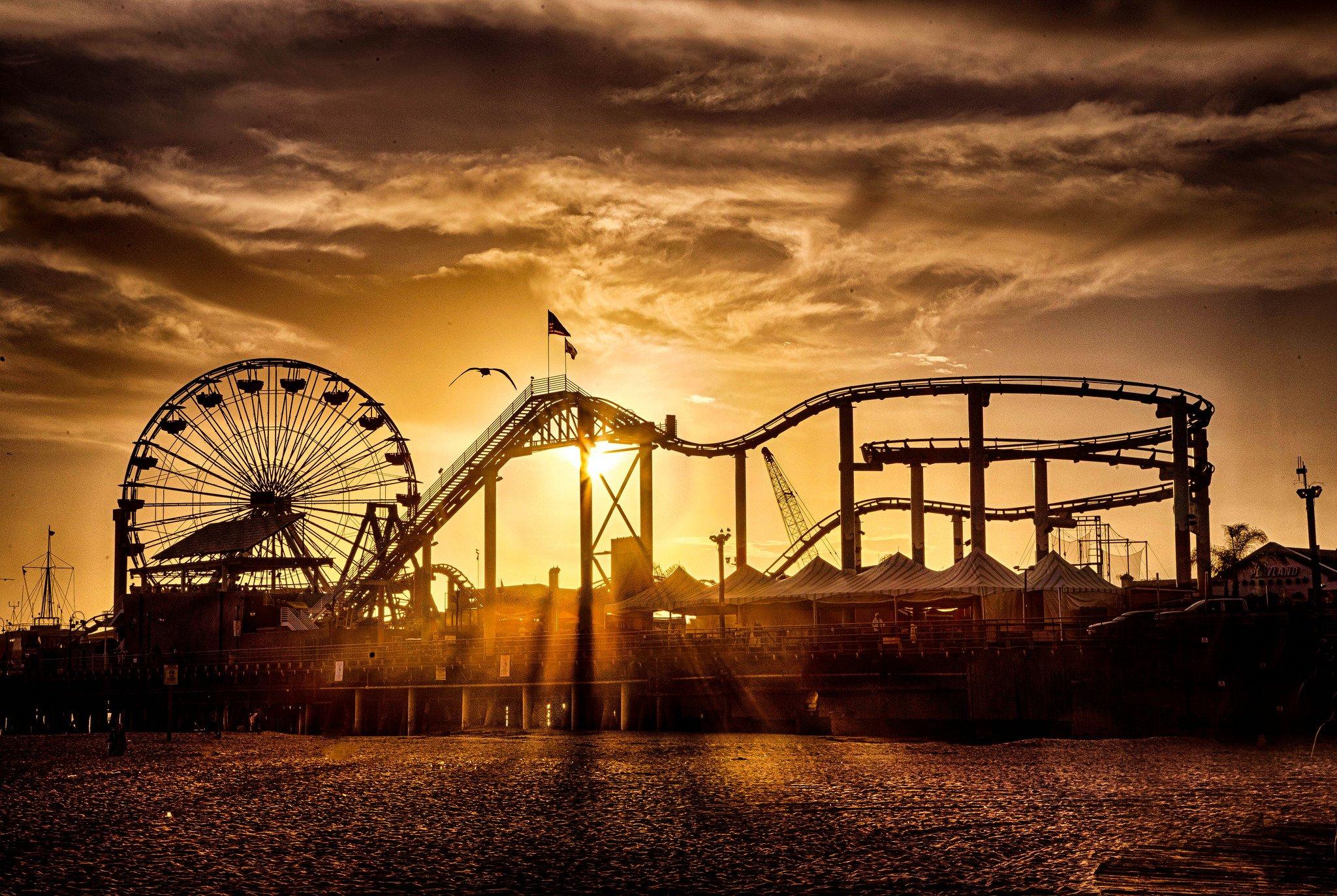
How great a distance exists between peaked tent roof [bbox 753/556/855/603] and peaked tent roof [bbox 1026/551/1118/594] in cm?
746

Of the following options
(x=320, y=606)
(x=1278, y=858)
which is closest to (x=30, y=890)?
(x=1278, y=858)

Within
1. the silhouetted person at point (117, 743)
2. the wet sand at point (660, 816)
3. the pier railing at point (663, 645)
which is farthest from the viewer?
the silhouetted person at point (117, 743)

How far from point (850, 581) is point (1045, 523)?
20529mm

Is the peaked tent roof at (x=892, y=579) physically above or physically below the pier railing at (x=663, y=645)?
above

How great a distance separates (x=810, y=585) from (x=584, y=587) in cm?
936

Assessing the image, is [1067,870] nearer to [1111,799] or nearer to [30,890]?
[1111,799]

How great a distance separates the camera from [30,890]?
782 inches

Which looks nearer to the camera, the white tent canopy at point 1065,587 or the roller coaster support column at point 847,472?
the white tent canopy at point 1065,587

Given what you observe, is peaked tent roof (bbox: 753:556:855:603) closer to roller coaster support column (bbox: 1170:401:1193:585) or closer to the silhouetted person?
roller coaster support column (bbox: 1170:401:1193:585)

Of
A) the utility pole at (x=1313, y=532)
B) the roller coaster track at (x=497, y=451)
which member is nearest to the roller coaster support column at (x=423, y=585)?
the roller coaster track at (x=497, y=451)

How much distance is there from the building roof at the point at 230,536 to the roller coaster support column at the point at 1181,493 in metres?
46.2

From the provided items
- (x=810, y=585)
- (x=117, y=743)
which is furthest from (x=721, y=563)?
(x=117, y=743)

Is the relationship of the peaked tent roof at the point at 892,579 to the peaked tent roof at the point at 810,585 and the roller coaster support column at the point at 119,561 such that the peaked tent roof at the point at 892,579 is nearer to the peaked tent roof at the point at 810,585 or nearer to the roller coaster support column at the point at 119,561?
the peaked tent roof at the point at 810,585

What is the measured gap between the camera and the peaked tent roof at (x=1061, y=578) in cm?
4866
